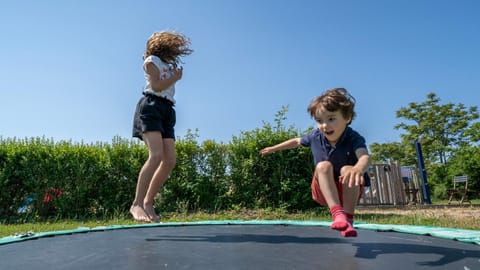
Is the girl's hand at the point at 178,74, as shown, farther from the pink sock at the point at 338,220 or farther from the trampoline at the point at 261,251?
the pink sock at the point at 338,220

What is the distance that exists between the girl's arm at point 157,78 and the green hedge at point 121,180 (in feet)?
11.0

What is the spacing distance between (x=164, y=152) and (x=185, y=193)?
3.38 meters

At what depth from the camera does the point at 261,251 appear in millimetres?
1351

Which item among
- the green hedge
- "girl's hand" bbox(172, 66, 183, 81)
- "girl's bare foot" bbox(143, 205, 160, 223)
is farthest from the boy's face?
the green hedge

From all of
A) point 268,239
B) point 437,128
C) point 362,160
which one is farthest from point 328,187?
point 437,128

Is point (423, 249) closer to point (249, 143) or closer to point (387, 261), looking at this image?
point (387, 261)

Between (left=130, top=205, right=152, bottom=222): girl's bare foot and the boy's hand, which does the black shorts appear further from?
the boy's hand

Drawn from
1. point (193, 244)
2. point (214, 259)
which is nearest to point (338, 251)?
point (214, 259)

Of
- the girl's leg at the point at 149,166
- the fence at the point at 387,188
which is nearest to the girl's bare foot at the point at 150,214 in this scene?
the girl's leg at the point at 149,166

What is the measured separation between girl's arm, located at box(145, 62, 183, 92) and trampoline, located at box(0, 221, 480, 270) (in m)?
0.80

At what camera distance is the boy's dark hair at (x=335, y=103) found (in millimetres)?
1552

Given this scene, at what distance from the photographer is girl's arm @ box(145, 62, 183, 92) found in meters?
2.01

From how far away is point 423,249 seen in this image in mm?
1360

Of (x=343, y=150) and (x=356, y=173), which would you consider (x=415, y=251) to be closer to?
(x=356, y=173)
